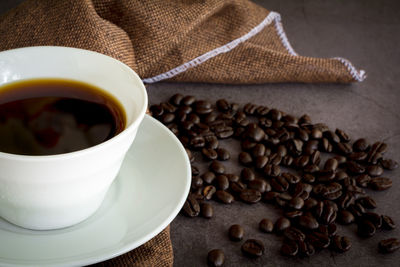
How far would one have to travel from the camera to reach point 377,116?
184cm

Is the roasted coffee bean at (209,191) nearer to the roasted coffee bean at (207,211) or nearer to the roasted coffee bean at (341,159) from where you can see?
the roasted coffee bean at (207,211)

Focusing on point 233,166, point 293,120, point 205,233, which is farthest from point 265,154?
point 205,233

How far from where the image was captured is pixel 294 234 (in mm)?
1270

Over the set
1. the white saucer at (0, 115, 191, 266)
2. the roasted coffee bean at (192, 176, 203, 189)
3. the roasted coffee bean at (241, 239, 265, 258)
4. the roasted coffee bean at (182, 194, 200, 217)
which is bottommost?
the roasted coffee bean at (192, 176, 203, 189)

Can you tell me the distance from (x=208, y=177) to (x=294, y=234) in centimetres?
31

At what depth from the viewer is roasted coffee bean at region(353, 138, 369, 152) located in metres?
1.62

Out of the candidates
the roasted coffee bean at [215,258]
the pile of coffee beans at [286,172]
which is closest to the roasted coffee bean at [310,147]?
the pile of coffee beans at [286,172]

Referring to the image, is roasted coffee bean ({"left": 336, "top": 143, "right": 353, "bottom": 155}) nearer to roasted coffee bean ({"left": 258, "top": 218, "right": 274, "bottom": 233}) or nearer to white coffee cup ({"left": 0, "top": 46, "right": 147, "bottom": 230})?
roasted coffee bean ({"left": 258, "top": 218, "right": 274, "bottom": 233})

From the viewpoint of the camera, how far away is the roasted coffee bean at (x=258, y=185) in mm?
1401

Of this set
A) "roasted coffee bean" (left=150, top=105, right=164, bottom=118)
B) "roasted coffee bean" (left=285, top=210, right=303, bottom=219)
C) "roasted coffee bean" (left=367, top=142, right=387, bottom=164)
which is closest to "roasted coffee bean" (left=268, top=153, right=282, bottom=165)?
"roasted coffee bean" (left=285, top=210, right=303, bottom=219)

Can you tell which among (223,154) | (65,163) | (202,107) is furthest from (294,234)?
(65,163)

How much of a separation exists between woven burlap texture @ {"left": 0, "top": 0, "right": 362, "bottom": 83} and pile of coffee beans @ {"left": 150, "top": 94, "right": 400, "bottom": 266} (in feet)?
0.55

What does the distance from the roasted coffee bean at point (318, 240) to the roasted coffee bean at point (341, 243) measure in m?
0.02

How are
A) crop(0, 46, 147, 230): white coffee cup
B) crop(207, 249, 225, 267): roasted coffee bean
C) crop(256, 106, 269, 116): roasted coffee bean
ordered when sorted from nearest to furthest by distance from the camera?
crop(0, 46, 147, 230): white coffee cup
crop(207, 249, 225, 267): roasted coffee bean
crop(256, 106, 269, 116): roasted coffee bean
